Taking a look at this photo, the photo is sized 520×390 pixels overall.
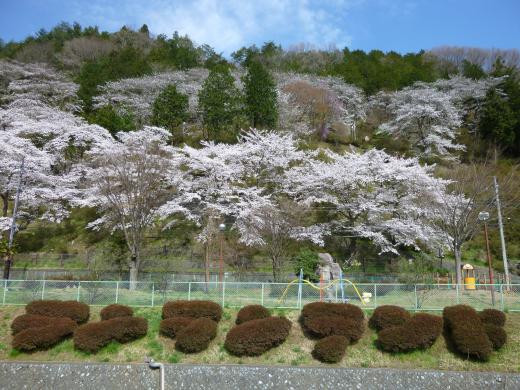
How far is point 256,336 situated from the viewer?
550 inches

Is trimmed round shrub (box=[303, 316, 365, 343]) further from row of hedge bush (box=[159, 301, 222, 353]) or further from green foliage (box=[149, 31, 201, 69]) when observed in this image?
green foliage (box=[149, 31, 201, 69])

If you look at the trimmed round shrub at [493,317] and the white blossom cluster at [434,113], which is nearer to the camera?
the trimmed round shrub at [493,317]

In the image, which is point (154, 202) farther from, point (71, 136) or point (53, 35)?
point (53, 35)

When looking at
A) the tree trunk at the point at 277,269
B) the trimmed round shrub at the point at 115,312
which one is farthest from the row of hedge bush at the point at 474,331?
the trimmed round shrub at the point at 115,312

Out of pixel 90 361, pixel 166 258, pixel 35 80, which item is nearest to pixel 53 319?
pixel 90 361

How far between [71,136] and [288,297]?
82.2 feet

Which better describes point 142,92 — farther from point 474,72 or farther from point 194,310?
point 474,72

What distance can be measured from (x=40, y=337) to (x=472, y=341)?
13.6 metres

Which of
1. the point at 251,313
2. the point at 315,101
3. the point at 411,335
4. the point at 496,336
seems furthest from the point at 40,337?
the point at 315,101

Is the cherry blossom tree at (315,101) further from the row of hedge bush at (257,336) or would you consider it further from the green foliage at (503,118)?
the row of hedge bush at (257,336)

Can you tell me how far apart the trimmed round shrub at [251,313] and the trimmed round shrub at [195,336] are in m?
1.01

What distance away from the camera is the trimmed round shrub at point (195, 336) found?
14.1 m

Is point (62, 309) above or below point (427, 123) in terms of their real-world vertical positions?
below

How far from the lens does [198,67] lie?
56.7 meters
